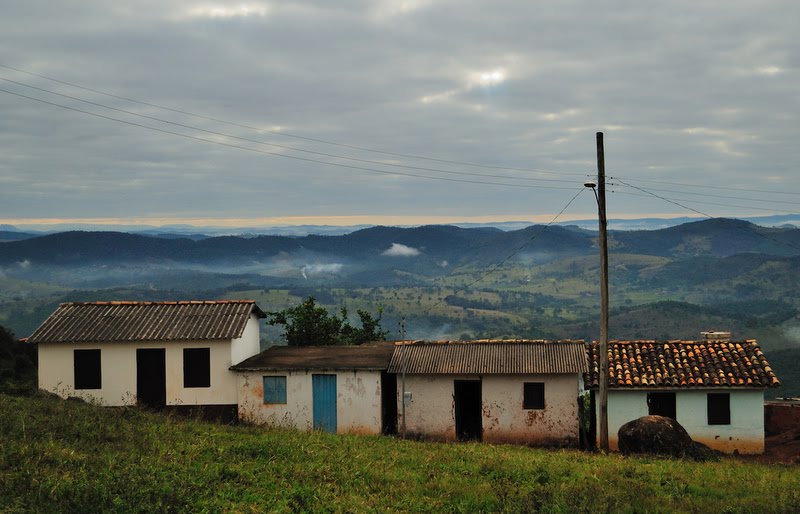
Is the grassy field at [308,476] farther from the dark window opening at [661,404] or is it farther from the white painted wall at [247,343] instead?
the white painted wall at [247,343]

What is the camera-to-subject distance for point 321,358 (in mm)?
31891

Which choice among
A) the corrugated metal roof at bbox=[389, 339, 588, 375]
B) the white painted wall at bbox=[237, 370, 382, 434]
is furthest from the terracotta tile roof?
the white painted wall at bbox=[237, 370, 382, 434]

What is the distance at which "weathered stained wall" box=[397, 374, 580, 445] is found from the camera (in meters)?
29.1

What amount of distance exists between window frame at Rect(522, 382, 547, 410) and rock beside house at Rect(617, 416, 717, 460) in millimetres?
4623

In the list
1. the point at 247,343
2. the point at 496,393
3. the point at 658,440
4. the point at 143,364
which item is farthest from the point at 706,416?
the point at 143,364

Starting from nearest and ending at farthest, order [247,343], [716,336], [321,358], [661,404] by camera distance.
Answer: [661,404], [321,358], [716,336], [247,343]

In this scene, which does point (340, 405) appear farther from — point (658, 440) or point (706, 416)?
point (706, 416)

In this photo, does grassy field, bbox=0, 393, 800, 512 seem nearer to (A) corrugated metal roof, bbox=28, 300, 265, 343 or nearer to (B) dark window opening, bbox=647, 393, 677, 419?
(B) dark window opening, bbox=647, 393, 677, 419

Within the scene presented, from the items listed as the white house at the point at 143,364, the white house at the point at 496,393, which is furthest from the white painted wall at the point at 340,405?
the white house at the point at 143,364

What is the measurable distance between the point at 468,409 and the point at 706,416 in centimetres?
920

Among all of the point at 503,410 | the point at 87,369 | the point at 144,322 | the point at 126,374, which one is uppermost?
the point at 144,322

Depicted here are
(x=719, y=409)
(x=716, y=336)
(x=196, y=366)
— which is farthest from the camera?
(x=716, y=336)

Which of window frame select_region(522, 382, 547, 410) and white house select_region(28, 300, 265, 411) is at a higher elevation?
white house select_region(28, 300, 265, 411)

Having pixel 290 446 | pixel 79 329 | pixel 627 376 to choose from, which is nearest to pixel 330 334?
pixel 79 329
